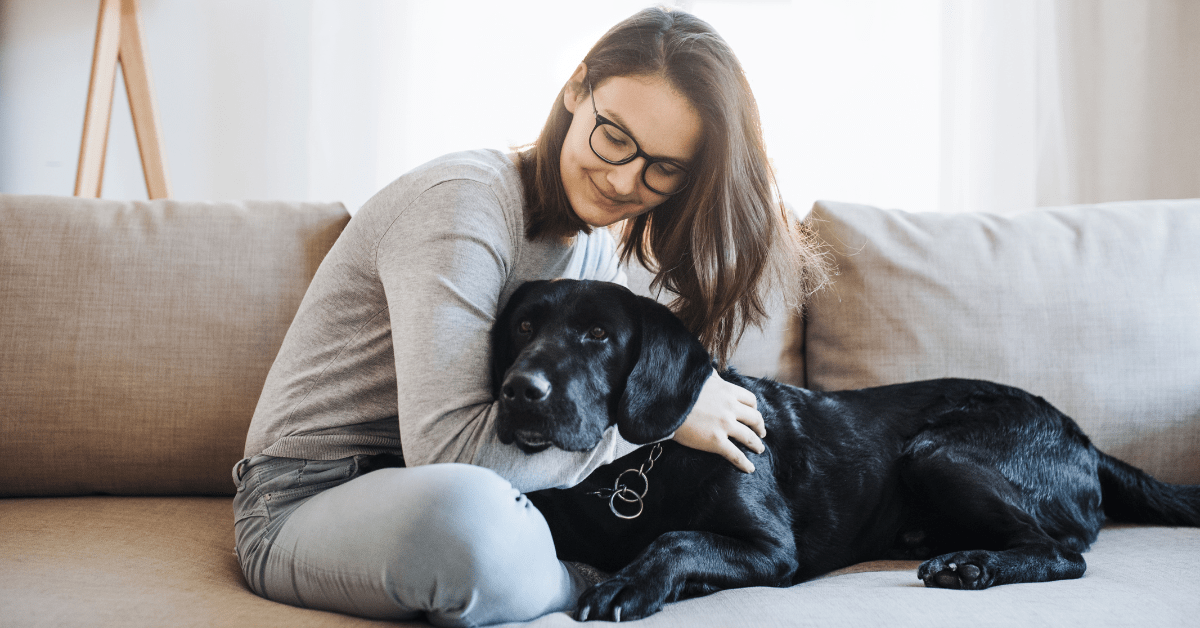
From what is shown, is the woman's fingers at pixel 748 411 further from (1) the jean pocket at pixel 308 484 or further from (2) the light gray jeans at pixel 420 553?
(1) the jean pocket at pixel 308 484

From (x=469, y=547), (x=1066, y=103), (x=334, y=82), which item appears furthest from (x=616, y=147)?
(x=1066, y=103)

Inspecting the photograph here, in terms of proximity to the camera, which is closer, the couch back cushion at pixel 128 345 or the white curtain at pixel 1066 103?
the couch back cushion at pixel 128 345

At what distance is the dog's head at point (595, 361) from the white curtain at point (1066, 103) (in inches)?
78.7

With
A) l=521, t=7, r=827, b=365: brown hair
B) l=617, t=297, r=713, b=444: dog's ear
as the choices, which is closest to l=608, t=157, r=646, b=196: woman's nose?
l=521, t=7, r=827, b=365: brown hair

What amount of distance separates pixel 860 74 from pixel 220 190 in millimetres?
2438

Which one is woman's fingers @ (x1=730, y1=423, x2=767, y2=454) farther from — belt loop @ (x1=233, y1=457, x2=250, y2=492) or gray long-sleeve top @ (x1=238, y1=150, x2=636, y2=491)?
belt loop @ (x1=233, y1=457, x2=250, y2=492)

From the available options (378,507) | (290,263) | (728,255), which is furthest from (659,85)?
(290,263)

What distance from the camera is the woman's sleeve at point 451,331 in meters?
1.06

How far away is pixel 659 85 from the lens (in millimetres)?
1174

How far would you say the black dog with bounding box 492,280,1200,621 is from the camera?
1.13 metres

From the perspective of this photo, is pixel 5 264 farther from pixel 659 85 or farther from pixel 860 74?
pixel 860 74

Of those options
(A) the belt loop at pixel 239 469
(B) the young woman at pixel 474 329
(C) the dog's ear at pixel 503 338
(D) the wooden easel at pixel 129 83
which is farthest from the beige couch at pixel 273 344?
(D) the wooden easel at pixel 129 83

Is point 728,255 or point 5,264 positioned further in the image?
point 5,264

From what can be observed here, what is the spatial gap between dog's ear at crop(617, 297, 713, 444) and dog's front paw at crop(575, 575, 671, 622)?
9.0 inches
